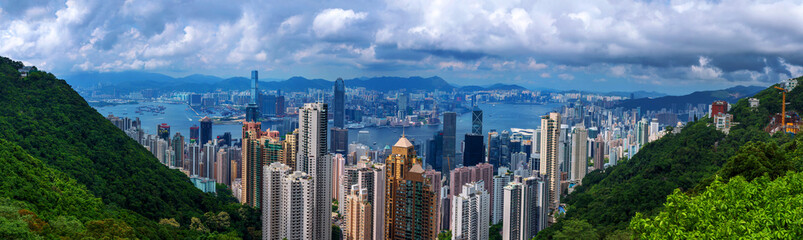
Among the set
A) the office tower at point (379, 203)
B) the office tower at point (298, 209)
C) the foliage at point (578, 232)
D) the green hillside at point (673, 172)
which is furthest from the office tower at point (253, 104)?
the foliage at point (578, 232)

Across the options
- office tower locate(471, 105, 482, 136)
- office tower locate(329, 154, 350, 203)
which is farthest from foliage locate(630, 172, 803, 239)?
office tower locate(471, 105, 482, 136)

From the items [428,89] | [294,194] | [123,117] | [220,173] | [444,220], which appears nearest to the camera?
[294,194]

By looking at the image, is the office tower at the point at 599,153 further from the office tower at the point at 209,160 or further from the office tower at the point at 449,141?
the office tower at the point at 209,160

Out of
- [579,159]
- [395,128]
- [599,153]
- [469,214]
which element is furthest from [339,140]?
[469,214]

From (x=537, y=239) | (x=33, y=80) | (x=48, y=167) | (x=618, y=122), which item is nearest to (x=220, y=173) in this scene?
(x=33, y=80)

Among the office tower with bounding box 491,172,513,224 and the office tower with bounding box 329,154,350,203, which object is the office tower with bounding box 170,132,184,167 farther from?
the office tower with bounding box 491,172,513,224

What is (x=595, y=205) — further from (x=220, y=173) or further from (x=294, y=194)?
(x=220, y=173)
